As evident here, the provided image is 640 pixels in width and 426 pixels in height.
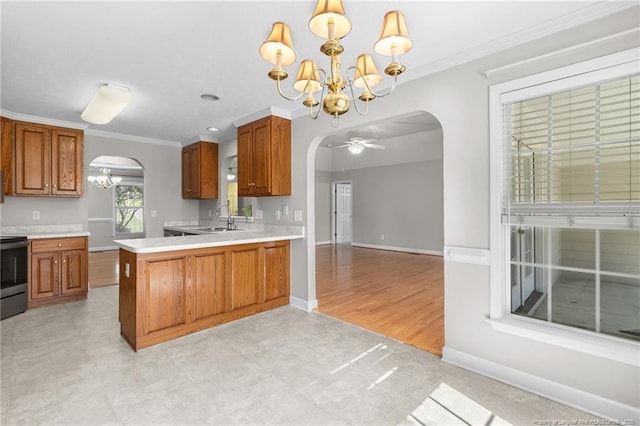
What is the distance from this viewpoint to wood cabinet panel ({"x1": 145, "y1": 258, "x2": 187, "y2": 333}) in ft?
8.99

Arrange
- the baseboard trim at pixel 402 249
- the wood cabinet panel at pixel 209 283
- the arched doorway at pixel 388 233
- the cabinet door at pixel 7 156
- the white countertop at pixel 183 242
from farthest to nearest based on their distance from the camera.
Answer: the baseboard trim at pixel 402 249, the cabinet door at pixel 7 156, the arched doorway at pixel 388 233, the wood cabinet panel at pixel 209 283, the white countertop at pixel 183 242

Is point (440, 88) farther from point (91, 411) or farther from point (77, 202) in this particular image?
point (77, 202)

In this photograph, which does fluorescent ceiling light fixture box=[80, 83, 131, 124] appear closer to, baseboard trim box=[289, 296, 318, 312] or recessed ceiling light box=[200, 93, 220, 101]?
recessed ceiling light box=[200, 93, 220, 101]

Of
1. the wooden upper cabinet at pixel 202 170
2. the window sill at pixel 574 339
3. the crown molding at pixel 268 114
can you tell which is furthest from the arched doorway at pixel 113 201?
the window sill at pixel 574 339

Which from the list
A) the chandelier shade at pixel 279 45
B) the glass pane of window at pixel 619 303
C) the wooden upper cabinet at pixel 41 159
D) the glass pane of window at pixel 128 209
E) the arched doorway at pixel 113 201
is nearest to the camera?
the chandelier shade at pixel 279 45

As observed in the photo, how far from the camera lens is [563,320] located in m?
2.21

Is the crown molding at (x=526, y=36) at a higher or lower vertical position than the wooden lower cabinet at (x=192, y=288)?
higher

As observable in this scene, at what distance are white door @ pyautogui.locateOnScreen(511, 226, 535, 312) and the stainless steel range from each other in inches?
198

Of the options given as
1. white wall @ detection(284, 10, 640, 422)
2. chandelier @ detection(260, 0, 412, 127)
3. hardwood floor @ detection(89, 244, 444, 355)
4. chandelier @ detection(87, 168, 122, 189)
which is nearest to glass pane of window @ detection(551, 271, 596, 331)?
white wall @ detection(284, 10, 640, 422)

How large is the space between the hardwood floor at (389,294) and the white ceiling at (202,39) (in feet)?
7.87

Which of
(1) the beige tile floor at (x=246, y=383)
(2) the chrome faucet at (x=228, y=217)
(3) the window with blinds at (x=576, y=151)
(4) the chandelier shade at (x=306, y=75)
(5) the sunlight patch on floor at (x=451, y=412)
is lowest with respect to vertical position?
(5) the sunlight patch on floor at (x=451, y=412)

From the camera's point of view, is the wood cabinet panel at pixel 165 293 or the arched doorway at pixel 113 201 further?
the arched doorway at pixel 113 201

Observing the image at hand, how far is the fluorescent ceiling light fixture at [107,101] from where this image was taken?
10.2ft

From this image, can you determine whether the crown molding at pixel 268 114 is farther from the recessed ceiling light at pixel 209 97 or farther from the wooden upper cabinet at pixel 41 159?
the wooden upper cabinet at pixel 41 159
